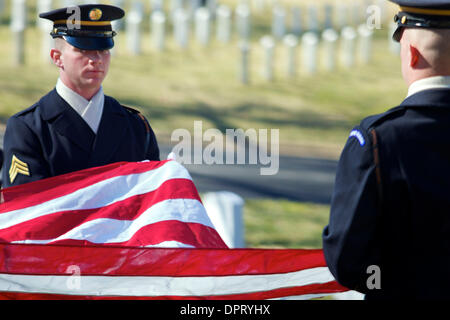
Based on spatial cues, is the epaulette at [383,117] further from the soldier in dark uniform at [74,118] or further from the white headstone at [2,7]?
the white headstone at [2,7]

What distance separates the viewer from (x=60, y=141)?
14.3 ft

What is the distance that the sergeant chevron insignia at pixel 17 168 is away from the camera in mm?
4145

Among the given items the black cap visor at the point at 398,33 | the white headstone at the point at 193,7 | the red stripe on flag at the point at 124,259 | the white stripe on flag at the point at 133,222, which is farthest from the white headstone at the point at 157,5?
the black cap visor at the point at 398,33

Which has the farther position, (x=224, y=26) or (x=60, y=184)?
(x=224, y=26)

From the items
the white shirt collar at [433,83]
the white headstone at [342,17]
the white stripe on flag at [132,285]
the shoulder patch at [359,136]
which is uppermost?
the white shirt collar at [433,83]

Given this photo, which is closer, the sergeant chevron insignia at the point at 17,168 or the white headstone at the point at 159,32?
the sergeant chevron insignia at the point at 17,168

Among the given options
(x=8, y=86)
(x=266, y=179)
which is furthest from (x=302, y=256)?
(x=8, y=86)

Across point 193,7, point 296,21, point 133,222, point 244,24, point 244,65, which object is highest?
point 133,222

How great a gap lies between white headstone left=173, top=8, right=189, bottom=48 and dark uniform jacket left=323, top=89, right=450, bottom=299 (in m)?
17.4

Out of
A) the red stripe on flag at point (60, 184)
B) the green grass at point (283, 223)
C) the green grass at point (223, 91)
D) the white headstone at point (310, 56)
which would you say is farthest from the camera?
the white headstone at point (310, 56)

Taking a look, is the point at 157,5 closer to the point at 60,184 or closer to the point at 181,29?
the point at 181,29

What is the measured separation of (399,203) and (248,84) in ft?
51.4

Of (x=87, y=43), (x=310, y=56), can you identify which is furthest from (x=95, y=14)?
(x=310, y=56)

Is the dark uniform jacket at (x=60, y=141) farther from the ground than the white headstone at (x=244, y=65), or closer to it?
farther from the ground
